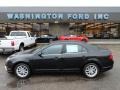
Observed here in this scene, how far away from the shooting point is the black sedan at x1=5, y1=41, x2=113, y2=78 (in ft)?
30.0

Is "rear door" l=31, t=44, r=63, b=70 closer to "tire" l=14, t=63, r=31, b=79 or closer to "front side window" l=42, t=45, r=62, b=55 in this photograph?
"front side window" l=42, t=45, r=62, b=55

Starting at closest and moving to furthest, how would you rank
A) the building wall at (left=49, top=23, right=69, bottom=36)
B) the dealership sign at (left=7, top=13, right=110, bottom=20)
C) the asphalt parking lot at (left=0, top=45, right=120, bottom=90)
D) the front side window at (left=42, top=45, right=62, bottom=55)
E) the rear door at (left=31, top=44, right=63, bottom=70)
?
the asphalt parking lot at (left=0, top=45, right=120, bottom=90) < the rear door at (left=31, top=44, right=63, bottom=70) < the front side window at (left=42, top=45, right=62, bottom=55) < the dealership sign at (left=7, top=13, right=110, bottom=20) < the building wall at (left=49, top=23, right=69, bottom=36)

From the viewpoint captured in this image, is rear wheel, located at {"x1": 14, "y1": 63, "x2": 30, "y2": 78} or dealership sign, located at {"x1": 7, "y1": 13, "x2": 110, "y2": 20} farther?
dealership sign, located at {"x1": 7, "y1": 13, "x2": 110, "y2": 20}

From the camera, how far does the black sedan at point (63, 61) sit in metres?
9.15

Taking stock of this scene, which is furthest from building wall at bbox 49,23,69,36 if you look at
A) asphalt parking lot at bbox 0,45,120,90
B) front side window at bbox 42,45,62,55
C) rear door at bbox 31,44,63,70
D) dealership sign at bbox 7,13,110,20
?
rear door at bbox 31,44,63,70

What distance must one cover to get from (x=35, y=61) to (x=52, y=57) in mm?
676

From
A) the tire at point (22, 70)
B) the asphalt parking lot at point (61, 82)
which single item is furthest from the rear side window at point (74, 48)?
the tire at point (22, 70)

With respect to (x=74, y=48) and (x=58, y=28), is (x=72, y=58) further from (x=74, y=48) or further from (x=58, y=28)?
(x=58, y=28)

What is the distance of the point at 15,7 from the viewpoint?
107ft

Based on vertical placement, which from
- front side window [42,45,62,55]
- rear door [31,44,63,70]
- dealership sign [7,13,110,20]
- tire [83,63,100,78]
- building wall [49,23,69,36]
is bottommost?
tire [83,63,100,78]

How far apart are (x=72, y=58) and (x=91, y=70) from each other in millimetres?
885

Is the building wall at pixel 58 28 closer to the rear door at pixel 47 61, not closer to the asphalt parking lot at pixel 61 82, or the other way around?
the asphalt parking lot at pixel 61 82

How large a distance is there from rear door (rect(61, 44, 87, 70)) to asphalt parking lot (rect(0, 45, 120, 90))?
17.8 inches

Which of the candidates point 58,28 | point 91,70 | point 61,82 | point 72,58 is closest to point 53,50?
point 72,58
